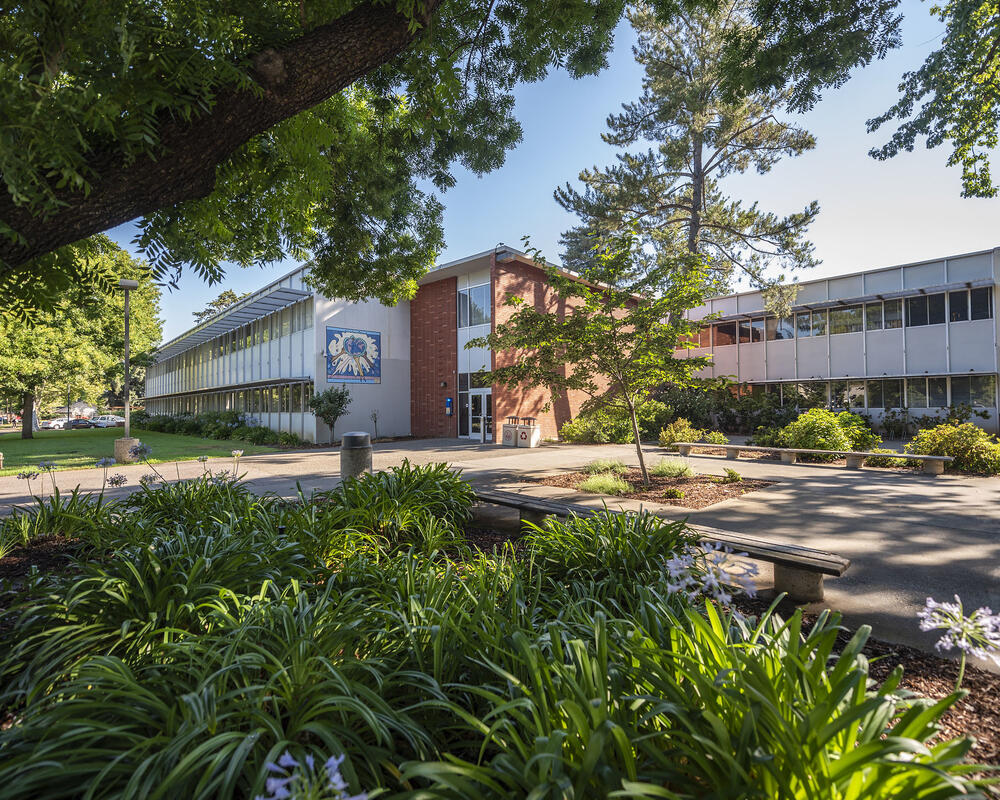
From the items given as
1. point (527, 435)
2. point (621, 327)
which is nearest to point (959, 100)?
point (621, 327)

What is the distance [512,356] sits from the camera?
64.3ft

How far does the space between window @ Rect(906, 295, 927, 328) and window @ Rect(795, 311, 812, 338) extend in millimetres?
3599

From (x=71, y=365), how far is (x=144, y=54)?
29868 mm

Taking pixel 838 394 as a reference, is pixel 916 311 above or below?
above

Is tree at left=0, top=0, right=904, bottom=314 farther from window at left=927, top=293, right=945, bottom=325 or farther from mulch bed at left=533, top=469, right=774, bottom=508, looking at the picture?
window at left=927, top=293, right=945, bottom=325

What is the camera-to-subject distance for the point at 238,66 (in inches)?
78.1

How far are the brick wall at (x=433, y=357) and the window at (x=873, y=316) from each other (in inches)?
745

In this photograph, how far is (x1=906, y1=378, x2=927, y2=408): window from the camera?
19078mm

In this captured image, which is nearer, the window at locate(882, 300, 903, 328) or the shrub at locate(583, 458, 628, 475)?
the shrub at locate(583, 458, 628, 475)

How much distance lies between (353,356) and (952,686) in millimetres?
21714

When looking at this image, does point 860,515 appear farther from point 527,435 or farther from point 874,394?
point 874,394

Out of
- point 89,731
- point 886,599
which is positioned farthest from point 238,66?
point 886,599

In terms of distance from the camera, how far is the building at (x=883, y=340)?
705 inches

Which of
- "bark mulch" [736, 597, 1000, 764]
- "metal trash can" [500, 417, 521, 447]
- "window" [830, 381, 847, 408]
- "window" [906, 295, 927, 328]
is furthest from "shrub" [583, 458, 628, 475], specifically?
"window" [906, 295, 927, 328]
